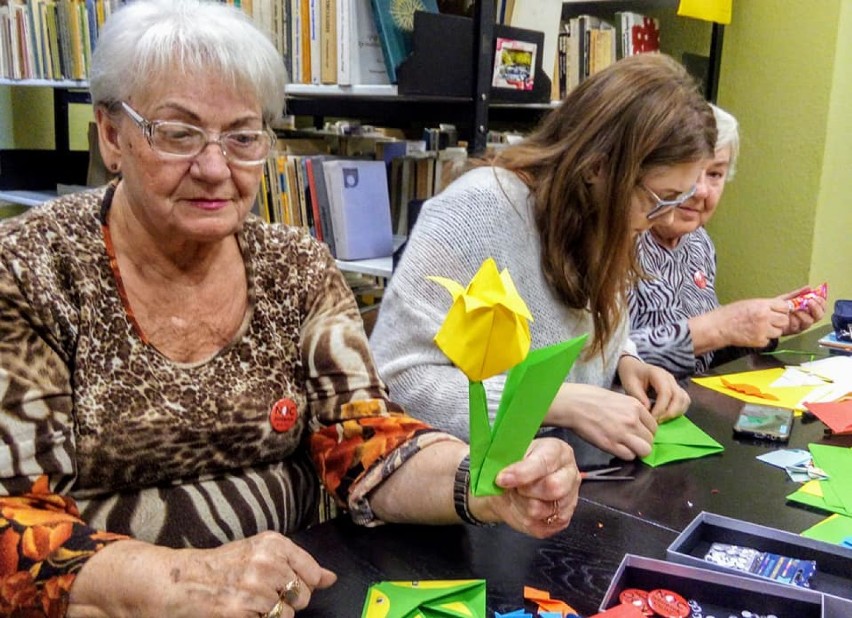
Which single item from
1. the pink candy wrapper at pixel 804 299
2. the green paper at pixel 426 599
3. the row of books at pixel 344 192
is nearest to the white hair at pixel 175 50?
the green paper at pixel 426 599

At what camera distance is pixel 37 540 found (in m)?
0.80

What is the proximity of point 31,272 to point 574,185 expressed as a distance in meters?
0.88

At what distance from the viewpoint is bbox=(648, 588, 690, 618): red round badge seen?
76 centimetres

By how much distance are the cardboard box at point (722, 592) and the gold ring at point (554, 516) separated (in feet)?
0.32

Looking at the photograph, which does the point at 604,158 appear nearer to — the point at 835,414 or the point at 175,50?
the point at 835,414

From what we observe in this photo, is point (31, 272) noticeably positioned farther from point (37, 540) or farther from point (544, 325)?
point (544, 325)

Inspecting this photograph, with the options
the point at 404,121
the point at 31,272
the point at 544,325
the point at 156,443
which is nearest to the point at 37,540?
the point at 156,443

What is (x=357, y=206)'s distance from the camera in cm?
227

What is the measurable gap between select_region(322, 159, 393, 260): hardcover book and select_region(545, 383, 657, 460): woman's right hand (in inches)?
46.0

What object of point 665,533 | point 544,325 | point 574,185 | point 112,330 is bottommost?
point 665,533

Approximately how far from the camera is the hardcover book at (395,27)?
6.33ft

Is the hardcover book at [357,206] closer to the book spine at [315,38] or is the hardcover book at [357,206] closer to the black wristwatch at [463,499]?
the book spine at [315,38]

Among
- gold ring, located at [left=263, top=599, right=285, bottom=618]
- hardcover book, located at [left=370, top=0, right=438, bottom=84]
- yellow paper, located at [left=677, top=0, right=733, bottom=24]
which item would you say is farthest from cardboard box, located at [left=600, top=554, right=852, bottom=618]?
yellow paper, located at [left=677, top=0, right=733, bottom=24]

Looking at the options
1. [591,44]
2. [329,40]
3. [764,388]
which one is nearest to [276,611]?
[764,388]
